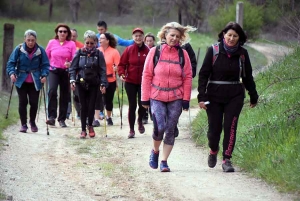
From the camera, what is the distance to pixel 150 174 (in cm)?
894

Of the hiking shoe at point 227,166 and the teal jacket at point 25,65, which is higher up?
the teal jacket at point 25,65

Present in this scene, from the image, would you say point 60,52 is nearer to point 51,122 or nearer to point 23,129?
point 51,122

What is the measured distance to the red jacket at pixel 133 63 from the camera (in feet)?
41.1

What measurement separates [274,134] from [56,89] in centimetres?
630

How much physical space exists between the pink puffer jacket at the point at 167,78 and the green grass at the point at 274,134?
120 centimetres

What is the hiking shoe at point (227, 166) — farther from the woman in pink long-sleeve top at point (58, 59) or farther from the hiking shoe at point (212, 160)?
the woman in pink long-sleeve top at point (58, 59)

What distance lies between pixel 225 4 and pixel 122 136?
499 inches

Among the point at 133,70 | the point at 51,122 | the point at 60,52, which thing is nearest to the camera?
the point at 133,70

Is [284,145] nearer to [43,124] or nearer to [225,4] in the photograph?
[43,124]

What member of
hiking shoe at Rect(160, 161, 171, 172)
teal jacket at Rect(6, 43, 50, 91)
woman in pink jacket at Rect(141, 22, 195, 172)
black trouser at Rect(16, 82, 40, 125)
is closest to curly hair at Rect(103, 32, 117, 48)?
teal jacket at Rect(6, 43, 50, 91)

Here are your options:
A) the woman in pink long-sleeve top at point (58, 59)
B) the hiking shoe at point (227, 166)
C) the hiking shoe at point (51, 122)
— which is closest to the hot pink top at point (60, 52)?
the woman in pink long-sleeve top at point (58, 59)

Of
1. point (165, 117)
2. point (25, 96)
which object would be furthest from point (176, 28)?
point (25, 96)

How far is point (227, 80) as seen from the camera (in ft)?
28.7

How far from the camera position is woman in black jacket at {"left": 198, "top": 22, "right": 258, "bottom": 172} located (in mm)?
8672
